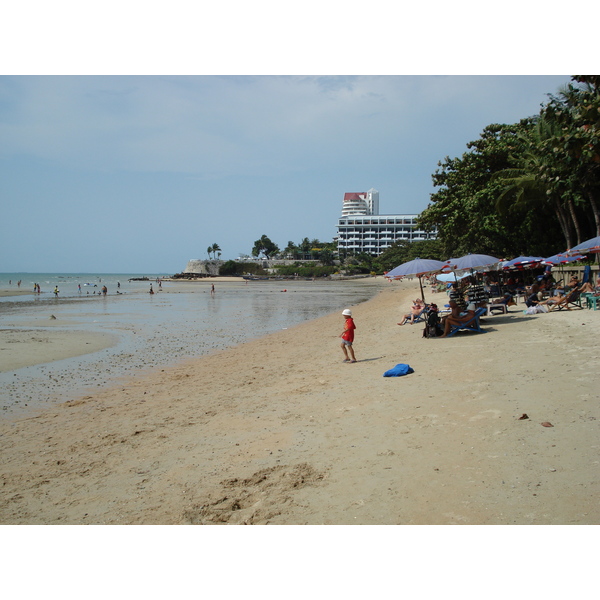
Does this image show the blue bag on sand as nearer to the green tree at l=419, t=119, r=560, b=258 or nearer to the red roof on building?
the green tree at l=419, t=119, r=560, b=258

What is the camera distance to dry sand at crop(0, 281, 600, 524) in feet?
13.5

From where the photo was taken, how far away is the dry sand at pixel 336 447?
13.5 feet

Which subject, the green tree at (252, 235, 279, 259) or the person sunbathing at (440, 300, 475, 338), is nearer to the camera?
the person sunbathing at (440, 300, 475, 338)

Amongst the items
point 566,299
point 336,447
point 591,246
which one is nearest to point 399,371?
point 336,447

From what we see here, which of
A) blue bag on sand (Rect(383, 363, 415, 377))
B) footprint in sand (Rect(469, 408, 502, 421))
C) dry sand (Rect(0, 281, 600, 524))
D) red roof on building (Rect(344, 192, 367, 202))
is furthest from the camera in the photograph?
red roof on building (Rect(344, 192, 367, 202))

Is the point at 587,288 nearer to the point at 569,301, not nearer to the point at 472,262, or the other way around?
the point at 569,301

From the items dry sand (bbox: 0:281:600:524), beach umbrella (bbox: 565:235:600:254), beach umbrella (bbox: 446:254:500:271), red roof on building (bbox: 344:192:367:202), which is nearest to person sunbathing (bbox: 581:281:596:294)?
beach umbrella (bbox: 565:235:600:254)

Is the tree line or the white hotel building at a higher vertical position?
the white hotel building

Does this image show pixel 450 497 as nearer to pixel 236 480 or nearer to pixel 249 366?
pixel 236 480

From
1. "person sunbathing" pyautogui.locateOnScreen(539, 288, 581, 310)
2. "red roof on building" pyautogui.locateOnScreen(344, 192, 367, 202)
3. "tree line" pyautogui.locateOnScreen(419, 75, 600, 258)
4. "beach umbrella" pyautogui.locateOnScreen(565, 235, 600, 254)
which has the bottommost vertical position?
"person sunbathing" pyautogui.locateOnScreen(539, 288, 581, 310)

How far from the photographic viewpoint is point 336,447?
5.53 meters

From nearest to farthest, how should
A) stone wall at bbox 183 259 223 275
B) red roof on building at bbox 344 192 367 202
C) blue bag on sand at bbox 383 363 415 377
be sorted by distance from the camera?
blue bag on sand at bbox 383 363 415 377
stone wall at bbox 183 259 223 275
red roof on building at bbox 344 192 367 202

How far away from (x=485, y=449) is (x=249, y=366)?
7.66 metres

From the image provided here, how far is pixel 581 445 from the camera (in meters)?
4.68
